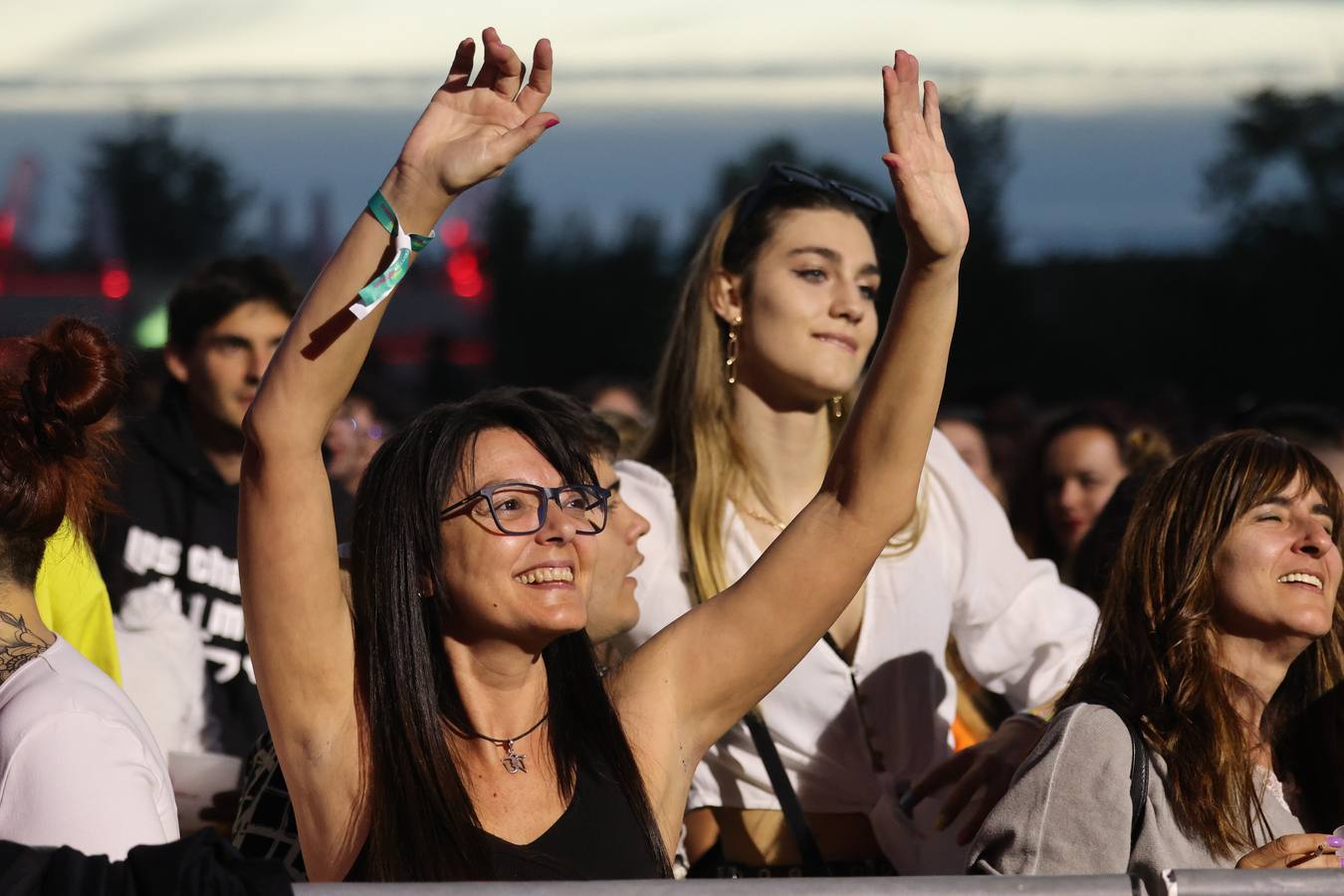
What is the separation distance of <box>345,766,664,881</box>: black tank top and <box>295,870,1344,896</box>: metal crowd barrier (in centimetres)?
40


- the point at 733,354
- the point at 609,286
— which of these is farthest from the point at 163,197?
the point at 733,354

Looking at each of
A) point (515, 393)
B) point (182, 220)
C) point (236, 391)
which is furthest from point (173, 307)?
point (182, 220)

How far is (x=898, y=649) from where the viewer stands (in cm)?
361

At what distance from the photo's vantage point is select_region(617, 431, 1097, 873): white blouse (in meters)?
3.55

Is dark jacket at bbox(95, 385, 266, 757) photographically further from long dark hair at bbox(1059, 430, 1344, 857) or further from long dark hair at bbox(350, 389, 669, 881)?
long dark hair at bbox(1059, 430, 1344, 857)

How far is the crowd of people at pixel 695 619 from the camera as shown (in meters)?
2.27

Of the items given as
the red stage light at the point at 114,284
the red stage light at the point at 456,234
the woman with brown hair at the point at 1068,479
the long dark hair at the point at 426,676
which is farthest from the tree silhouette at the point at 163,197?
the long dark hair at the point at 426,676

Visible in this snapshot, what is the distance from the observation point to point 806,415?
384cm

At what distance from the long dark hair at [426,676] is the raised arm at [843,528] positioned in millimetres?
114

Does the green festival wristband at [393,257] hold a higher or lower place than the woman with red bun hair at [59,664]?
higher

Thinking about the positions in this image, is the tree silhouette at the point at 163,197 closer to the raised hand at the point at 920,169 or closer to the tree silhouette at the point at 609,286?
the tree silhouette at the point at 609,286

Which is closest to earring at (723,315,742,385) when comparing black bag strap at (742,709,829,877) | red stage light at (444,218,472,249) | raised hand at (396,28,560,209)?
black bag strap at (742,709,829,877)

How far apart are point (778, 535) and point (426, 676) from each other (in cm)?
103

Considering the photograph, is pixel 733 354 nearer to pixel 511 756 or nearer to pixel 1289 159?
pixel 511 756
